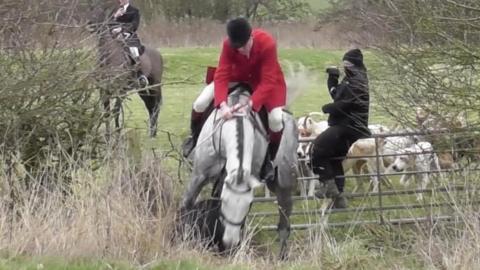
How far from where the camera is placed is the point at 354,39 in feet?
33.5

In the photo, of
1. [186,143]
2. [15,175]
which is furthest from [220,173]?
[15,175]

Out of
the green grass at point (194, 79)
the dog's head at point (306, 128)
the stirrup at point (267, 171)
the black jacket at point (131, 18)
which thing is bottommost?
the green grass at point (194, 79)

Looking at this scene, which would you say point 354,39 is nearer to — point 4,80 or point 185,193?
point 185,193

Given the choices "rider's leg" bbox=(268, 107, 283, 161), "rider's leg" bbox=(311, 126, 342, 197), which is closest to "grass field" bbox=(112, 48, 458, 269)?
"rider's leg" bbox=(311, 126, 342, 197)

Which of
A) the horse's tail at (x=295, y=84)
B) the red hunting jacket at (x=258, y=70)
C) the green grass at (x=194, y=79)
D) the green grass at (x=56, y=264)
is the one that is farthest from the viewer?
the green grass at (x=194, y=79)

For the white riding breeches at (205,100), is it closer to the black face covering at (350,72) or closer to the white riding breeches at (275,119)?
the white riding breeches at (275,119)

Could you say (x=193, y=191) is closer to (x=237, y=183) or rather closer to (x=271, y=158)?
(x=271, y=158)

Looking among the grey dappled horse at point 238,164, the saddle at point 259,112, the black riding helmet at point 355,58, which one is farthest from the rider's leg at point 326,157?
the saddle at point 259,112

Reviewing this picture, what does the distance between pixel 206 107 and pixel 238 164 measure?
158 cm

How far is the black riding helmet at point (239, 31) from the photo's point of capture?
8719 mm

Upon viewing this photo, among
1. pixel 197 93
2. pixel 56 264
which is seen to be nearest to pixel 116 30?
pixel 56 264

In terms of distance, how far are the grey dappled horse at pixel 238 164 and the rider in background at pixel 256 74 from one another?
0.13 metres

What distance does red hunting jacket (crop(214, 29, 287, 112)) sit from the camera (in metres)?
8.97

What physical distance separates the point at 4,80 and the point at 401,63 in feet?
12.6
